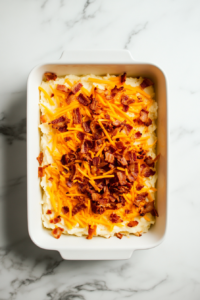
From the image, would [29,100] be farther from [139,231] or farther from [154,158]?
[139,231]

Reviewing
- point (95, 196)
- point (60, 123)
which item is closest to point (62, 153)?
point (60, 123)

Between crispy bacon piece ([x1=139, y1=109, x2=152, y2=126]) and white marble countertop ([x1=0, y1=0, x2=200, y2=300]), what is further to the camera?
white marble countertop ([x1=0, y1=0, x2=200, y2=300])

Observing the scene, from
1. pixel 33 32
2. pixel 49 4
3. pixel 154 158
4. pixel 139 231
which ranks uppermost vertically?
pixel 49 4

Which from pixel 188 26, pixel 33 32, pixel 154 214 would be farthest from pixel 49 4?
pixel 154 214

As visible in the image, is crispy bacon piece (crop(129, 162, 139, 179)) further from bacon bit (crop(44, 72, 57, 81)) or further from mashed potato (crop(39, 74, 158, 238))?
bacon bit (crop(44, 72, 57, 81))

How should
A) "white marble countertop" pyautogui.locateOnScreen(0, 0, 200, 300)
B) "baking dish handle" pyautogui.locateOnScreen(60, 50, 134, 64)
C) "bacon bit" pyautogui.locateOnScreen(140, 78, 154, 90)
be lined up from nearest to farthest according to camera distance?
"baking dish handle" pyautogui.locateOnScreen(60, 50, 134, 64) → "bacon bit" pyautogui.locateOnScreen(140, 78, 154, 90) → "white marble countertop" pyautogui.locateOnScreen(0, 0, 200, 300)

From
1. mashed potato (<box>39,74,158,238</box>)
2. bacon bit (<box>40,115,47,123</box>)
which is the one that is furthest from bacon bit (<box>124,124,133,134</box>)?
bacon bit (<box>40,115,47,123</box>)

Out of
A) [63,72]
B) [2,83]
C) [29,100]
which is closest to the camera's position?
[29,100]
